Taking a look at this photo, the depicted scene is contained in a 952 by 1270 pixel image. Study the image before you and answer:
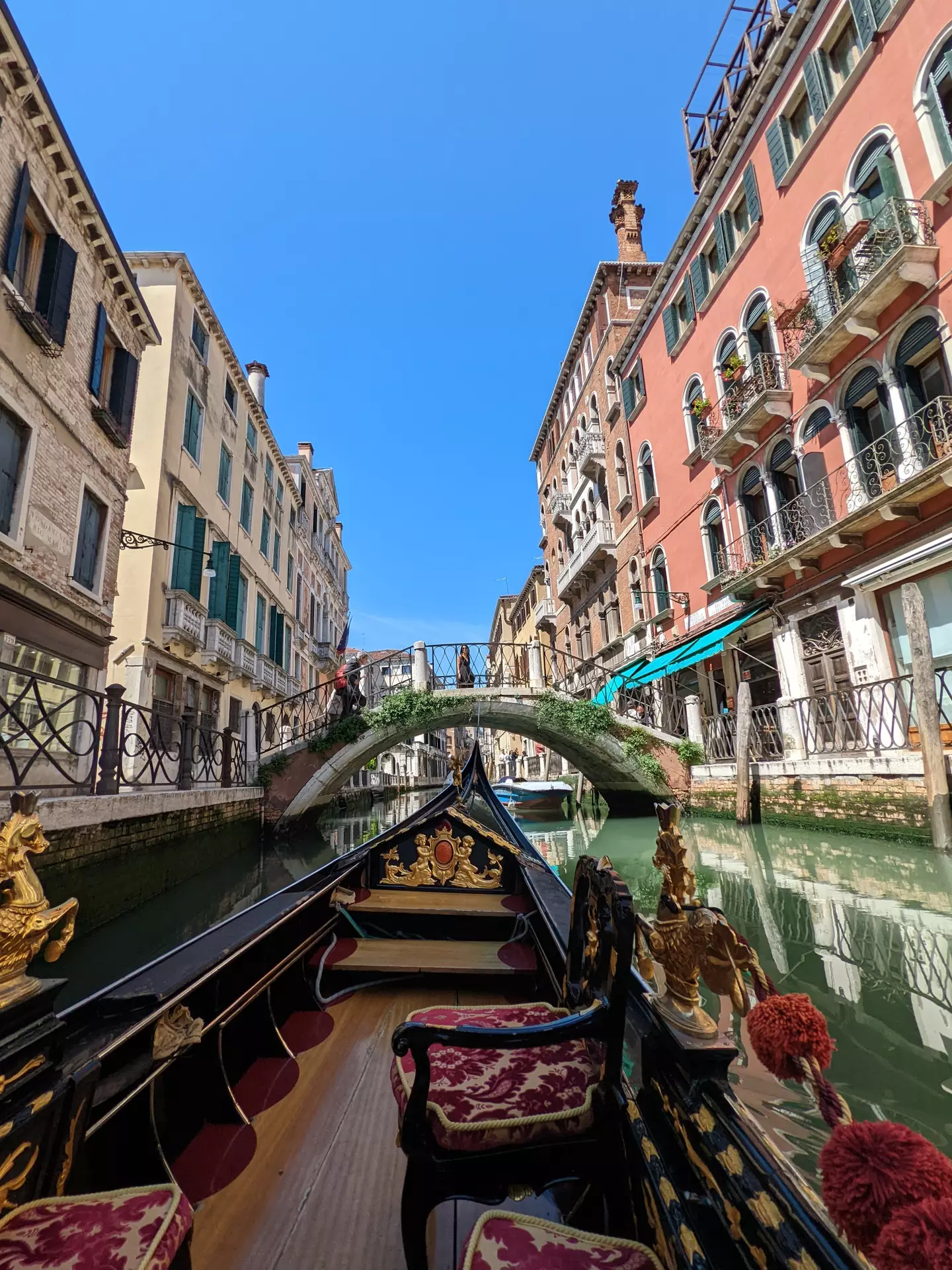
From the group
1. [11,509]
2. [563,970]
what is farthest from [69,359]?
[563,970]

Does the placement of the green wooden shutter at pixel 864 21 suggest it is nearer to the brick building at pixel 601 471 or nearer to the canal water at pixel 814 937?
the brick building at pixel 601 471

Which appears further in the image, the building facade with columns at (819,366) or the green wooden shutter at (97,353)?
the green wooden shutter at (97,353)

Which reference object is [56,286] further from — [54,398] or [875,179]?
[875,179]

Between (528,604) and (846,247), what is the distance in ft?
72.0

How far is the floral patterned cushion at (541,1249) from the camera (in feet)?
2.76

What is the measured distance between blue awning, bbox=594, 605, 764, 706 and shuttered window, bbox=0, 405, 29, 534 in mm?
8399

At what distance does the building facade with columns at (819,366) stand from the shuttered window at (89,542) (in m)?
8.41

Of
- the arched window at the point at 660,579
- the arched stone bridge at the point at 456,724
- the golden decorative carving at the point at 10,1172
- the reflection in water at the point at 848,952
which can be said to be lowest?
the reflection in water at the point at 848,952

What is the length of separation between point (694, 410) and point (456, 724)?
7.04 meters

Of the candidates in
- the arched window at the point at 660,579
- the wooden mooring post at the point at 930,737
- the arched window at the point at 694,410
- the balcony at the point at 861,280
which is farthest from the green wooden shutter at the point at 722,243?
the wooden mooring post at the point at 930,737

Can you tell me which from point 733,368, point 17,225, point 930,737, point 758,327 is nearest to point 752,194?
point 758,327

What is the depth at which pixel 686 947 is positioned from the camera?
3.40ft

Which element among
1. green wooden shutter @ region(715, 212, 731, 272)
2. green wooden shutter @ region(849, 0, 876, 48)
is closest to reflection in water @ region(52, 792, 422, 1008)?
green wooden shutter @ region(849, 0, 876, 48)

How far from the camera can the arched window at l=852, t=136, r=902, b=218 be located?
264 inches
